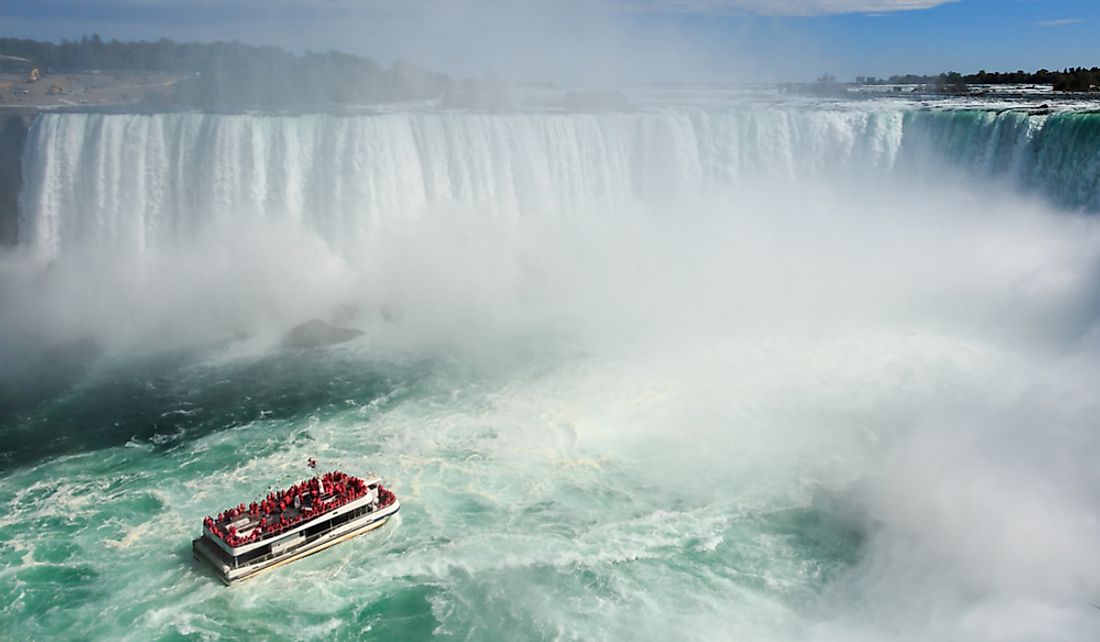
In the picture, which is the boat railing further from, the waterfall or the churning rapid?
the waterfall

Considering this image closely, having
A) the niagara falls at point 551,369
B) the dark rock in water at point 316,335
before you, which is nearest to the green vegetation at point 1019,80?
the niagara falls at point 551,369

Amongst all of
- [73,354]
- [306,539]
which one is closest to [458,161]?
[73,354]

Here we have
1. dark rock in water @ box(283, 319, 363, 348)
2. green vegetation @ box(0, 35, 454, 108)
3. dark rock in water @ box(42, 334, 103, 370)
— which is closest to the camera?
dark rock in water @ box(42, 334, 103, 370)

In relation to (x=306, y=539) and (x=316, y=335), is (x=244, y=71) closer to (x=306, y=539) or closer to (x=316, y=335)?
(x=316, y=335)

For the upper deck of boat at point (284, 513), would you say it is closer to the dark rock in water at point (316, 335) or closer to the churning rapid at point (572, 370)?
the churning rapid at point (572, 370)

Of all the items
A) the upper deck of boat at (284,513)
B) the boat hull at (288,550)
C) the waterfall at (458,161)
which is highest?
the waterfall at (458,161)

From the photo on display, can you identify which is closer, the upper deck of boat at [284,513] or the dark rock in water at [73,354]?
the upper deck of boat at [284,513]

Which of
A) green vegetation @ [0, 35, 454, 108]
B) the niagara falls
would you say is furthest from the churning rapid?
green vegetation @ [0, 35, 454, 108]

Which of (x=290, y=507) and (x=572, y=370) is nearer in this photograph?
(x=290, y=507)
